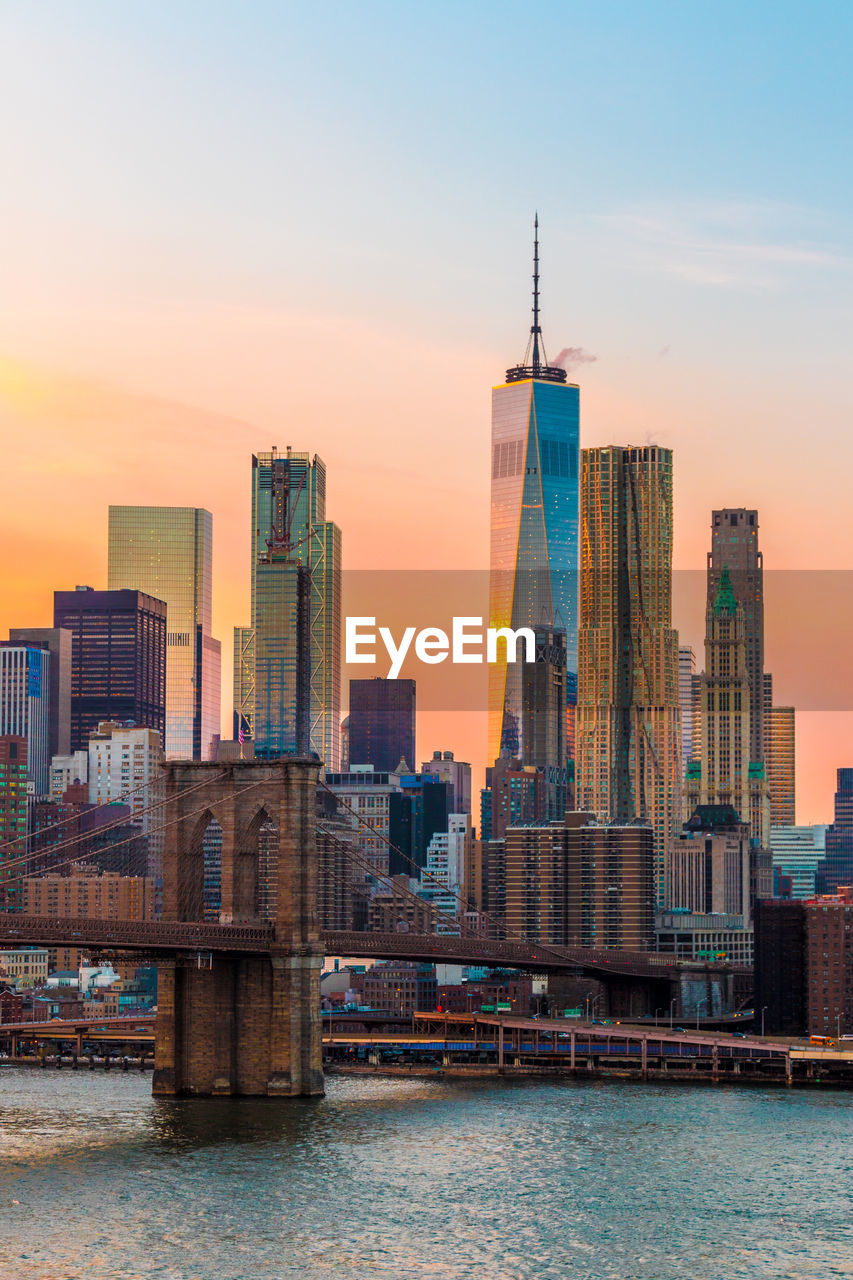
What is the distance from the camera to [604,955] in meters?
137

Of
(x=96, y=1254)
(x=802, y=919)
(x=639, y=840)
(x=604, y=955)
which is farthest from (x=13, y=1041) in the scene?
(x=639, y=840)

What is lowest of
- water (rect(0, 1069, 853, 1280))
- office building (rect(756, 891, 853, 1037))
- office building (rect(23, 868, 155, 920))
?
water (rect(0, 1069, 853, 1280))

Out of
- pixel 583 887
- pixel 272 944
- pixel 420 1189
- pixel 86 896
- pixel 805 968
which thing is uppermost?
pixel 583 887

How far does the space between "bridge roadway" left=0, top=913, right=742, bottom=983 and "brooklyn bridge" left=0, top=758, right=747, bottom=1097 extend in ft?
0.35

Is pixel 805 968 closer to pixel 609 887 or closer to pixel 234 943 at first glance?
pixel 234 943

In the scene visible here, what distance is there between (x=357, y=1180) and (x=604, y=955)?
246 feet

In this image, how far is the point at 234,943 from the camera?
271 feet

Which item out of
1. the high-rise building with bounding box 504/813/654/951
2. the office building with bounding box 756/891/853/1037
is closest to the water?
the office building with bounding box 756/891/853/1037

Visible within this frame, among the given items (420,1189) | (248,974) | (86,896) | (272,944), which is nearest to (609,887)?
(86,896)

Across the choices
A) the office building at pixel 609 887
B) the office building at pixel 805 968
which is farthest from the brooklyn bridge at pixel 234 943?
the office building at pixel 609 887

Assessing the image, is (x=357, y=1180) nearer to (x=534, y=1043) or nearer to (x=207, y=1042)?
(x=207, y=1042)

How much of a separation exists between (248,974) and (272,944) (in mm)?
1389

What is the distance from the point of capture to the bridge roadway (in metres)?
75.8

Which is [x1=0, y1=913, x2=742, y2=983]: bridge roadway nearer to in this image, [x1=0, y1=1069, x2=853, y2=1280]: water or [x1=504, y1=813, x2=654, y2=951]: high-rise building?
[x1=0, y1=1069, x2=853, y2=1280]: water
